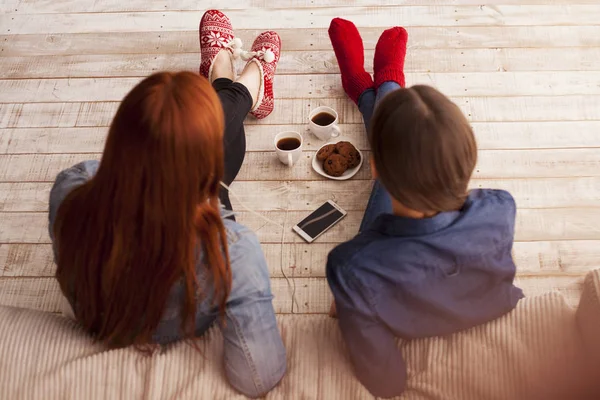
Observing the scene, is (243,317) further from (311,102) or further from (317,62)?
(317,62)

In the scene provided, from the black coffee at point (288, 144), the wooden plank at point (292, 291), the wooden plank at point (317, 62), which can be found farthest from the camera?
the wooden plank at point (317, 62)

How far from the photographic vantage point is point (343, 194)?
1840 millimetres

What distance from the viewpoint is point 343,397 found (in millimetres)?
1271

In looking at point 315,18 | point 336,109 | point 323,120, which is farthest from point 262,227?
point 315,18

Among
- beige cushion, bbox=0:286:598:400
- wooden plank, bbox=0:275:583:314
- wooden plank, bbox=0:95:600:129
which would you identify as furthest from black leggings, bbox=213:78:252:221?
beige cushion, bbox=0:286:598:400

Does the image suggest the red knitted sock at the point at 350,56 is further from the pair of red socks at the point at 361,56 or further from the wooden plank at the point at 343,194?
the wooden plank at the point at 343,194

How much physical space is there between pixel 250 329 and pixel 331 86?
1151mm

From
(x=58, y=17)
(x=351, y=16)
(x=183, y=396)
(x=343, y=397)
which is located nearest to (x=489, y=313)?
(x=343, y=397)

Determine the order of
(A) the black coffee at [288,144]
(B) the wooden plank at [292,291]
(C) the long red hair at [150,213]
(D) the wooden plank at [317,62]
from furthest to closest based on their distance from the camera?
(D) the wooden plank at [317,62]
(A) the black coffee at [288,144]
(B) the wooden plank at [292,291]
(C) the long red hair at [150,213]

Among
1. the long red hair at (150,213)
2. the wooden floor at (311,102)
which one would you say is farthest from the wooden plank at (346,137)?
the long red hair at (150,213)

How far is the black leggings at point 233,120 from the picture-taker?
68.1 inches

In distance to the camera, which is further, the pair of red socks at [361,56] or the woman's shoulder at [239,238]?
the pair of red socks at [361,56]

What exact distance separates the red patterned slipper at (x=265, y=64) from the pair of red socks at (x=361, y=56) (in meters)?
0.22

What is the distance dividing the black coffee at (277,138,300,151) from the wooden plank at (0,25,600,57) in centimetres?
53
